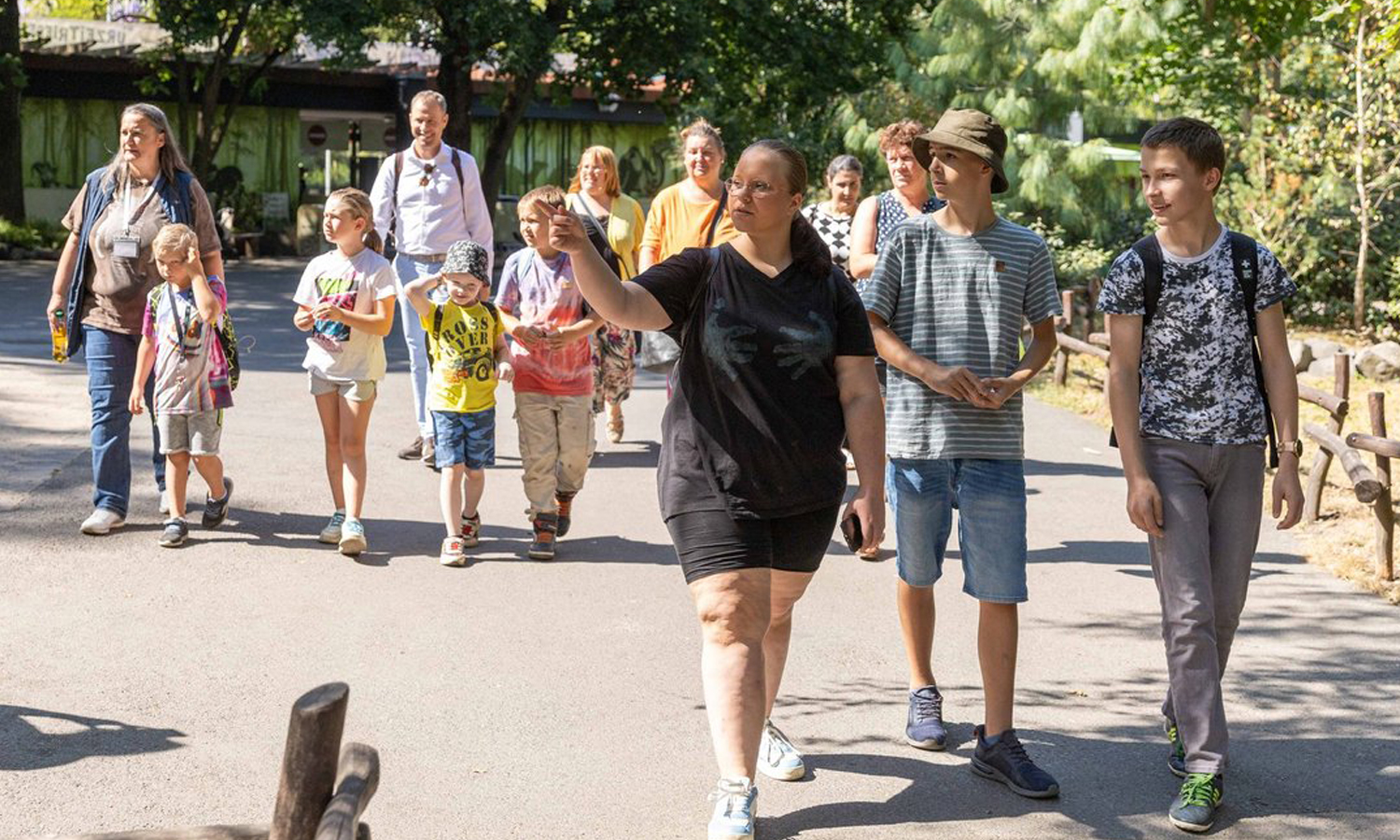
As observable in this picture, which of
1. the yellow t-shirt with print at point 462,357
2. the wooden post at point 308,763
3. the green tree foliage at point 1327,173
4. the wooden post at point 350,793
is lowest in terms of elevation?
the wooden post at point 350,793

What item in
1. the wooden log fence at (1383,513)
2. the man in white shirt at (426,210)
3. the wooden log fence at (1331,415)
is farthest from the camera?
the man in white shirt at (426,210)

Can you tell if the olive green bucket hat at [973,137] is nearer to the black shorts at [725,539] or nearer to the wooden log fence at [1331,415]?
the black shorts at [725,539]

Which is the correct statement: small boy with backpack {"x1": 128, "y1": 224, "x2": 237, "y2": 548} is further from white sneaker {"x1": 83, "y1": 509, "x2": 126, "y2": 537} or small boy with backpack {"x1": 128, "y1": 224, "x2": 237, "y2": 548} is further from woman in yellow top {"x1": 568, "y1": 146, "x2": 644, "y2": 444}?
woman in yellow top {"x1": 568, "y1": 146, "x2": 644, "y2": 444}

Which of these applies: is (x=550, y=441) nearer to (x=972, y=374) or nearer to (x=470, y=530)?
(x=470, y=530)

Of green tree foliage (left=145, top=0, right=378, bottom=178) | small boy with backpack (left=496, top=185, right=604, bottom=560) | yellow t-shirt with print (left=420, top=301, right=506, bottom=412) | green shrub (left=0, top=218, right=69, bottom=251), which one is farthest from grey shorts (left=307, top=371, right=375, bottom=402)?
green shrub (left=0, top=218, right=69, bottom=251)

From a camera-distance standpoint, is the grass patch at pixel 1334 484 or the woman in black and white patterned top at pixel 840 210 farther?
the woman in black and white patterned top at pixel 840 210

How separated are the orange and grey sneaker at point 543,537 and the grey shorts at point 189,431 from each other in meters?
1.52

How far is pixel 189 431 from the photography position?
816 centimetres

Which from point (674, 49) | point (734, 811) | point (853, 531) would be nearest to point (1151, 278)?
point (853, 531)

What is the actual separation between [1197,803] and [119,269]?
5.54 metres

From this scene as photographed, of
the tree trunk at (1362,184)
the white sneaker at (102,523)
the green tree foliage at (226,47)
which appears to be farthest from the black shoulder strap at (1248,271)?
the green tree foliage at (226,47)

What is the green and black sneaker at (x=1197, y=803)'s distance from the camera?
4.87 m

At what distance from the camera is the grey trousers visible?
500cm

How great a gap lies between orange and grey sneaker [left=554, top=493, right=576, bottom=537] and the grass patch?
126 inches
